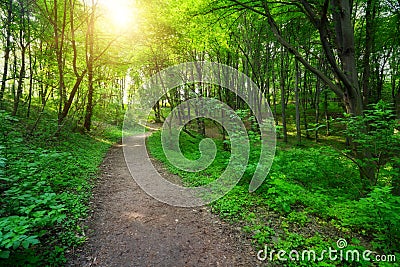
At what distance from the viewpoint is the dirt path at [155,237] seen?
3.03 meters

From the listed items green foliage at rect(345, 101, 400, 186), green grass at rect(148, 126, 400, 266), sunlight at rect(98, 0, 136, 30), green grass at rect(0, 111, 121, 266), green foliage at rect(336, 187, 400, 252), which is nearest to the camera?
green grass at rect(0, 111, 121, 266)

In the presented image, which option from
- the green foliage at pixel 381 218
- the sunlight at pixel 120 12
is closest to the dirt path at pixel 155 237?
the green foliage at pixel 381 218

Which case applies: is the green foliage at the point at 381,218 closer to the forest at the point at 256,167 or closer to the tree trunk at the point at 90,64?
the forest at the point at 256,167

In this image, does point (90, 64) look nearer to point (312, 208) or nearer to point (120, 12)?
point (120, 12)

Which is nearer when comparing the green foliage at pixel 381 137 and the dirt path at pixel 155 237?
the dirt path at pixel 155 237

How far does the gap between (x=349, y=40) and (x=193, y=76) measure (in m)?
8.31

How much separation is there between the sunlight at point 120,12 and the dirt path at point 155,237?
9.23 metres

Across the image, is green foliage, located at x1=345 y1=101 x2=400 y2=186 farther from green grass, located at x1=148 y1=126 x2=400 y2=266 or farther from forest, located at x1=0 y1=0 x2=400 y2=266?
green grass, located at x1=148 y1=126 x2=400 y2=266

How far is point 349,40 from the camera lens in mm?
4797

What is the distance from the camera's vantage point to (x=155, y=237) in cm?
357

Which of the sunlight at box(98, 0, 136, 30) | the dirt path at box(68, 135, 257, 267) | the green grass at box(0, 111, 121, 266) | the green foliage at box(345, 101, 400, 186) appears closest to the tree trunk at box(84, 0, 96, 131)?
the sunlight at box(98, 0, 136, 30)

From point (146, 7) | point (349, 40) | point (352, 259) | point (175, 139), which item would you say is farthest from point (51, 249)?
point (146, 7)

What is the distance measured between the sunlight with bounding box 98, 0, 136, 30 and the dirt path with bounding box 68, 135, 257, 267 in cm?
923

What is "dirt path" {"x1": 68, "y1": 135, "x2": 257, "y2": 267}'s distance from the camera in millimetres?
3025
